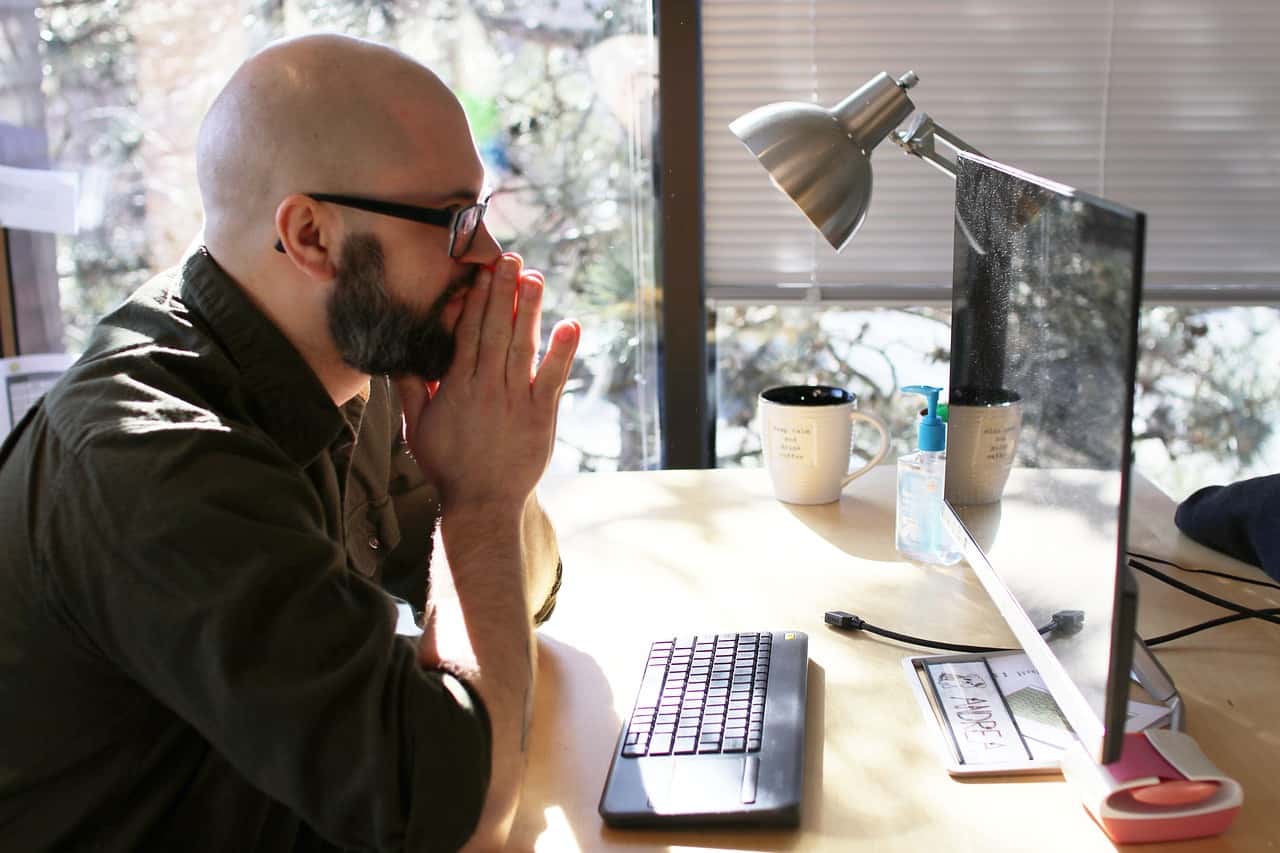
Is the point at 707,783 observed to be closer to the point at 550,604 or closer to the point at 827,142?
the point at 550,604

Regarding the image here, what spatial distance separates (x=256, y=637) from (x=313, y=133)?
46 centimetres

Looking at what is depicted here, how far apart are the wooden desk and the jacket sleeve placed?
5.4 inches

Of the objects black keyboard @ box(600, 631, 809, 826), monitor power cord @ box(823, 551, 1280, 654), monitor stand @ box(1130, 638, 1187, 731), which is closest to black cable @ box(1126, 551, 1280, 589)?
monitor power cord @ box(823, 551, 1280, 654)

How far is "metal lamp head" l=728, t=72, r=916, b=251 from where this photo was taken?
59.1 inches

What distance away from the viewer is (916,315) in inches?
89.7

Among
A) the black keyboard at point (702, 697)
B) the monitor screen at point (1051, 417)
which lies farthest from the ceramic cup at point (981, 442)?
the black keyboard at point (702, 697)

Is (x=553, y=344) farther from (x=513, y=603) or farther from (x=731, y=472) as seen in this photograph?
(x=731, y=472)

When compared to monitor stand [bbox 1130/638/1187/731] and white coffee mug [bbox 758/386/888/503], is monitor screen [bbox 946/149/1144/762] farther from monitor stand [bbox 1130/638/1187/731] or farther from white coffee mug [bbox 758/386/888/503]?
white coffee mug [bbox 758/386/888/503]

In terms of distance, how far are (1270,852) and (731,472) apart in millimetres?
1066

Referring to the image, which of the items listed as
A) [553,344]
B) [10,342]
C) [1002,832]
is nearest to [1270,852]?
[1002,832]

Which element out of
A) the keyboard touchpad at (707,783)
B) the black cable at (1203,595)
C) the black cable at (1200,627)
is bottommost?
the keyboard touchpad at (707,783)

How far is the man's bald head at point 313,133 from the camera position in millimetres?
1084

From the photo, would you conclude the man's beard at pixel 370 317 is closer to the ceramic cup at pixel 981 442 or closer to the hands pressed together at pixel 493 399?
the hands pressed together at pixel 493 399

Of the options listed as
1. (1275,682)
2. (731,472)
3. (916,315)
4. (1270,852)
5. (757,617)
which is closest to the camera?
(1270,852)
